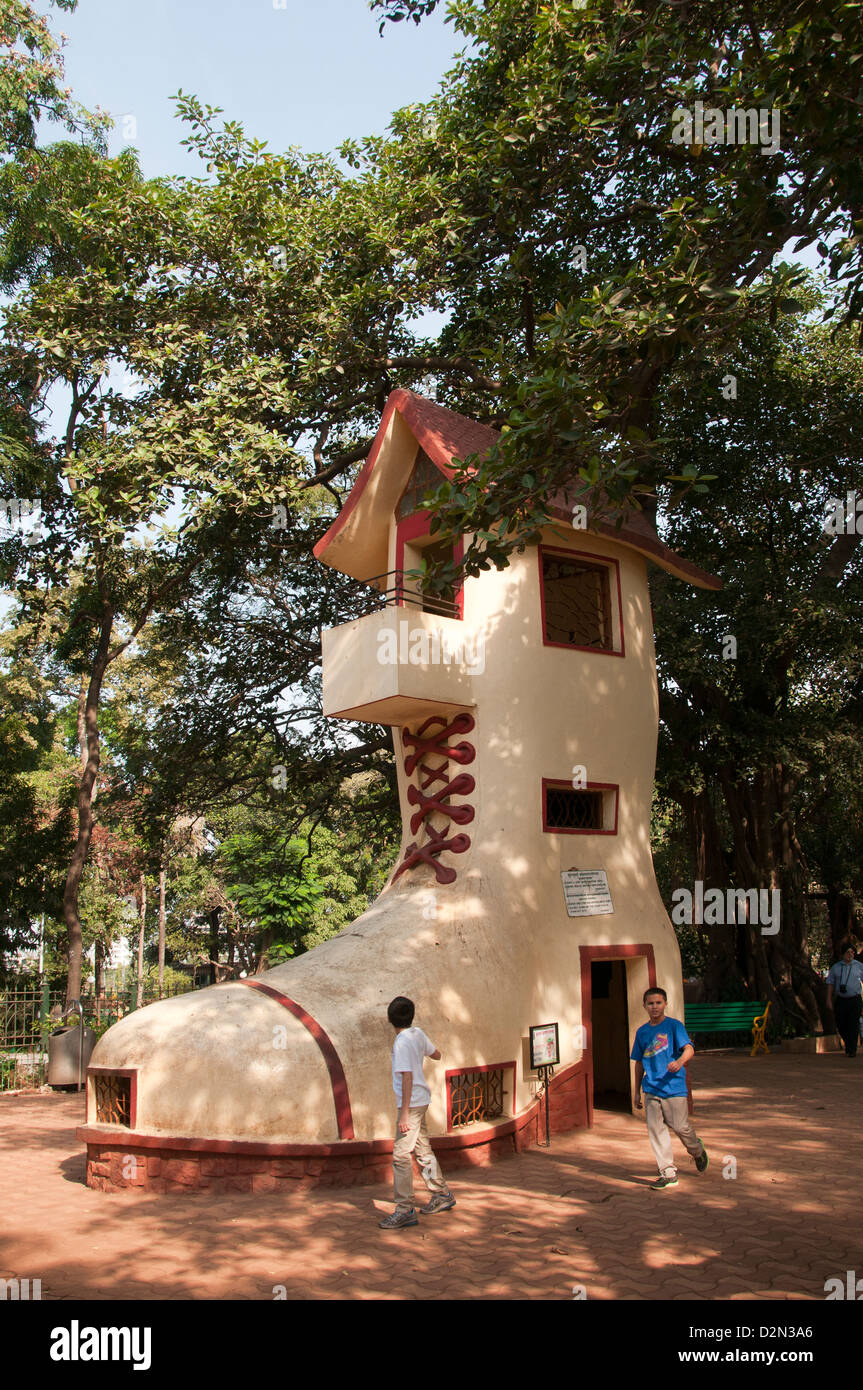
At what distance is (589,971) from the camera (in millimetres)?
11430

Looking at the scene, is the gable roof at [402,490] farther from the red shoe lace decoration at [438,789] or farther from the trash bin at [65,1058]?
the trash bin at [65,1058]

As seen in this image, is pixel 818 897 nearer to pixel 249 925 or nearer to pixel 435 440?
pixel 435 440

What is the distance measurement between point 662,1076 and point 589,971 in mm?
3065

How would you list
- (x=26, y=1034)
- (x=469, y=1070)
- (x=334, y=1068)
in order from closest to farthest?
(x=334, y=1068)
(x=469, y=1070)
(x=26, y=1034)

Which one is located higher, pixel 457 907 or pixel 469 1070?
pixel 457 907

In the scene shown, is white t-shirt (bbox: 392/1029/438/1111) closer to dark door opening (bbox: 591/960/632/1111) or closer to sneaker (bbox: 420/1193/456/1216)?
sneaker (bbox: 420/1193/456/1216)

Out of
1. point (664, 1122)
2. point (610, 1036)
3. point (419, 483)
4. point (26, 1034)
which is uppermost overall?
point (419, 483)

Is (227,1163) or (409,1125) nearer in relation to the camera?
(409,1125)

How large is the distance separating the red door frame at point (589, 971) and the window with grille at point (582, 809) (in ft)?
4.21

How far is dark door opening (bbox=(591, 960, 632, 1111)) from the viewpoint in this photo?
43.2 ft

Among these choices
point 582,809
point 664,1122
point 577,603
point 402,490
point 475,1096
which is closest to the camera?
point 664,1122

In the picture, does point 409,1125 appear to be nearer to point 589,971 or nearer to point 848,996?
point 589,971

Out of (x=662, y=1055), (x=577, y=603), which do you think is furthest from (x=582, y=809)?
(x=662, y=1055)

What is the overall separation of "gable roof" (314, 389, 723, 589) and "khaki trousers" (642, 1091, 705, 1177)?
19.9 feet
